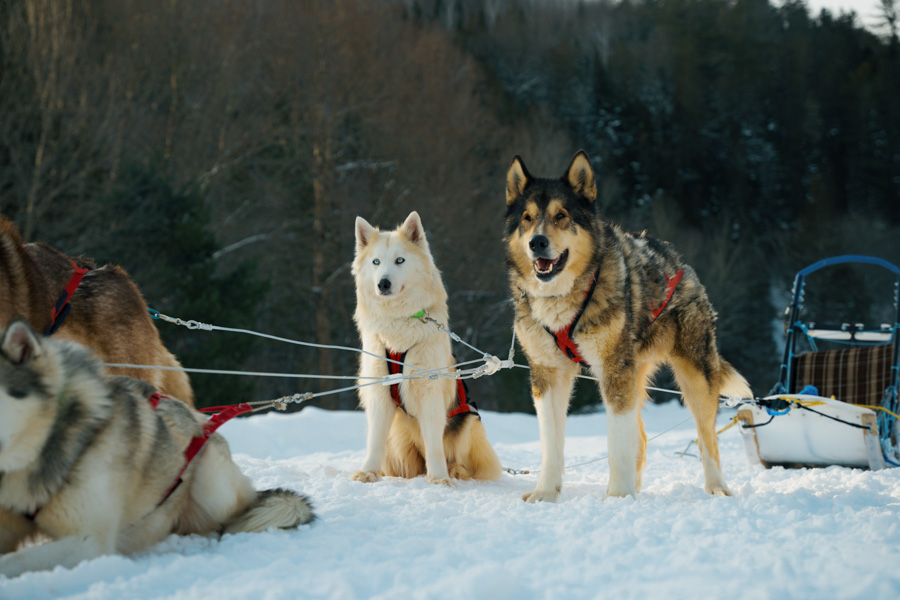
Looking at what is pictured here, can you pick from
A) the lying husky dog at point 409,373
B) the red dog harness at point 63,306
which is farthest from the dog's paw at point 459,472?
the red dog harness at point 63,306

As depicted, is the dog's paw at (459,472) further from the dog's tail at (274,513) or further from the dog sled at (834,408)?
the dog sled at (834,408)

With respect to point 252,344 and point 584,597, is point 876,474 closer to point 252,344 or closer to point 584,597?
point 584,597

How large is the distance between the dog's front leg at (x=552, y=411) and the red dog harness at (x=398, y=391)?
88 centimetres

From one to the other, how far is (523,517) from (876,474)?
2.69 meters

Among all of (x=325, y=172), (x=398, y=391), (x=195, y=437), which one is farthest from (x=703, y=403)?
(x=325, y=172)

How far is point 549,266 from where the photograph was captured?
3893mm

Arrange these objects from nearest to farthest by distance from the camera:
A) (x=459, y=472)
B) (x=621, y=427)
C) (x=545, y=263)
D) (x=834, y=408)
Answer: (x=621, y=427), (x=545, y=263), (x=459, y=472), (x=834, y=408)

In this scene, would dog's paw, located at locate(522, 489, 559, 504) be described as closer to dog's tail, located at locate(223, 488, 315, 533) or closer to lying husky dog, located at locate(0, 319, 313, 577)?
dog's tail, located at locate(223, 488, 315, 533)

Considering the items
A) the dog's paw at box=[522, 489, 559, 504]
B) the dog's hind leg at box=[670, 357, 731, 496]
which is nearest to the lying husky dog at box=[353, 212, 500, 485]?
the dog's paw at box=[522, 489, 559, 504]

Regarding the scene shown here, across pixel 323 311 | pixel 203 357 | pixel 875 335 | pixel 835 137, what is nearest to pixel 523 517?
pixel 875 335

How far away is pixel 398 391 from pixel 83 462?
7.85ft

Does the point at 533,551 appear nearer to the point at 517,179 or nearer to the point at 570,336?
the point at 570,336

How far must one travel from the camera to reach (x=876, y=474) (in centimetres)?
450

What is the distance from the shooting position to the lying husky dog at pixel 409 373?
454cm
